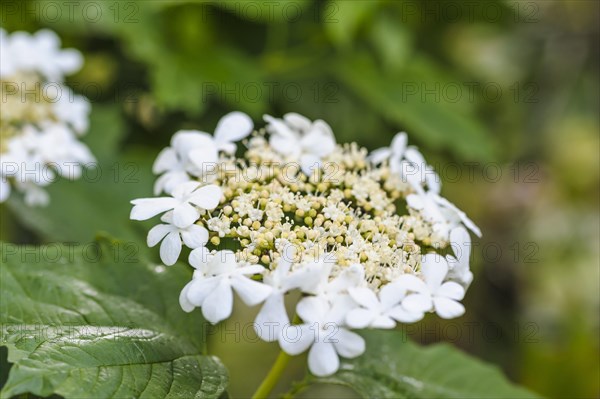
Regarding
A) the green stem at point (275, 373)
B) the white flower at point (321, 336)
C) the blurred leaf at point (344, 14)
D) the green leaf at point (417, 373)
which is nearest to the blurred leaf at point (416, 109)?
the blurred leaf at point (344, 14)

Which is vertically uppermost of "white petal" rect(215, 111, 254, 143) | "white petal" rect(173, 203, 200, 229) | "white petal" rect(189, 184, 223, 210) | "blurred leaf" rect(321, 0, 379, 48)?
"blurred leaf" rect(321, 0, 379, 48)

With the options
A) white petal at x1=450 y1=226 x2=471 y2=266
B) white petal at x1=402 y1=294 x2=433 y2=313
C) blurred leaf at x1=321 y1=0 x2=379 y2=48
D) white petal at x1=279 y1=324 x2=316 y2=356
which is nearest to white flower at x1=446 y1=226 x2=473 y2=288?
white petal at x1=450 y1=226 x2=471 y2=266

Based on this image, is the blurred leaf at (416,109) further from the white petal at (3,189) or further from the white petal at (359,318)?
the white petal at (359,318)

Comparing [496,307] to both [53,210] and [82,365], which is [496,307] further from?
[82,365]

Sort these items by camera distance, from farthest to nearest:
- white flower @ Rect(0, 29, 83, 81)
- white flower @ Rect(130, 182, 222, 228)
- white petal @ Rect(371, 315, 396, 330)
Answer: white flower @ Rect(0, 29, 83, 81)
white flower @ Rect(130, 182, 222, 228)
white petal @ Rect(371, 315, 396, 330)

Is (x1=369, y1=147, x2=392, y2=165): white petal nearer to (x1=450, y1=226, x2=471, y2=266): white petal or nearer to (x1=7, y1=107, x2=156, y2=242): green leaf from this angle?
(x1=450, y1=226, x2=471, y2=266): white petal

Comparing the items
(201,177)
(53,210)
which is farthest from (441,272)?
(53,210)

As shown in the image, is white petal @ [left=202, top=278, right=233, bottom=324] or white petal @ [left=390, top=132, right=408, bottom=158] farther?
white petal @ [left=390, top=132, right=408, bottom=158]
